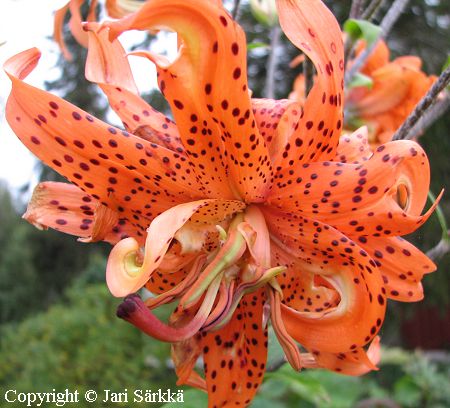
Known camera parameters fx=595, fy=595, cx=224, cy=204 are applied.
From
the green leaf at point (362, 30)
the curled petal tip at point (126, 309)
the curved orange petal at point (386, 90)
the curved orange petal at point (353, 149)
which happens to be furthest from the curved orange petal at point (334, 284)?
the curved orange petal at point (386, 90)

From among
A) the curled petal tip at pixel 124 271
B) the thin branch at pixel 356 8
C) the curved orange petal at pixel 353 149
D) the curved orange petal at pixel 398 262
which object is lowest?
the curled petal tip at pixel 124 271

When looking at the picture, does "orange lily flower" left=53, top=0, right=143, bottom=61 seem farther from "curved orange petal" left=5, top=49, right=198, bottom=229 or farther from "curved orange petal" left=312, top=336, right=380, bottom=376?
"curved orange petal" left=312, top=336, right=380, bottom=376

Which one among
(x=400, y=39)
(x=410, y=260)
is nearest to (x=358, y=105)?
(x=410, y=260)

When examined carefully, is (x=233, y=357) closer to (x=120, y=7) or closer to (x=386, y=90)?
(x=120, y=7)

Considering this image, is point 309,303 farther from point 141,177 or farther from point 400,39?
point 400,39

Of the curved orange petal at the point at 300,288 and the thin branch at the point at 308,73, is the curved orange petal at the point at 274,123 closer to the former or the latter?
the curved orange petal at the point at 300,288

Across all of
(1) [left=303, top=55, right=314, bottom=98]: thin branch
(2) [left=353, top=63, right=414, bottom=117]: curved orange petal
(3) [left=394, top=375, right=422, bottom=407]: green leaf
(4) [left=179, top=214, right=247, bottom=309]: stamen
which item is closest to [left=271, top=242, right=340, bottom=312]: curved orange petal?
(4) [left=179, top=214, right=247, bottom=309]: stamen
